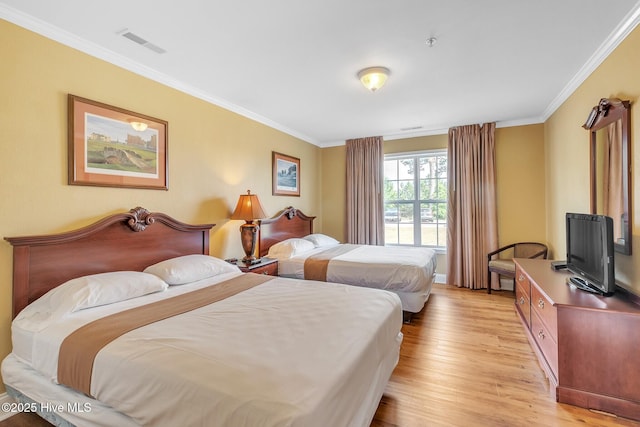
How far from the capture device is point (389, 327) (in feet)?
5.96

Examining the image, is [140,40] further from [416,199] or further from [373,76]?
[416,199]

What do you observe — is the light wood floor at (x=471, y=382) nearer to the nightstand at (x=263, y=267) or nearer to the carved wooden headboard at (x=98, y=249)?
the nightstand at (x=263, y=267)

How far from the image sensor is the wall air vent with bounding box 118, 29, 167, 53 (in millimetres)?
2059

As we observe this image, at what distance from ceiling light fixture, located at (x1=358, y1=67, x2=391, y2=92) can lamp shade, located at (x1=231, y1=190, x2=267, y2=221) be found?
175cm

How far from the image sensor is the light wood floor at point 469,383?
1.75m

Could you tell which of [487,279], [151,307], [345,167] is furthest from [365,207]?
[151,307]

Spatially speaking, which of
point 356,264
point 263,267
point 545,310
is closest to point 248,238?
point 263,267

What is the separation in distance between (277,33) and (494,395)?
2.93 meters

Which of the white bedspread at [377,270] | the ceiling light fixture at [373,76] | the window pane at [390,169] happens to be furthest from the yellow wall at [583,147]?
the window pane at [390,169]

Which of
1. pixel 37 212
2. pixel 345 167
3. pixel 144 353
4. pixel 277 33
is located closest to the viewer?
pixel 144 353

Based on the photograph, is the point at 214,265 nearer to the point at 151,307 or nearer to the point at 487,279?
the point at 151,307

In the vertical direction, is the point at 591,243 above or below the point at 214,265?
above

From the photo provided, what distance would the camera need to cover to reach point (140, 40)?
2154 millimetres

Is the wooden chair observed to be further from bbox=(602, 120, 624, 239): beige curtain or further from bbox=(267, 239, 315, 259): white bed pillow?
bbox=(267, 239, 315, 259): white bed pillow
